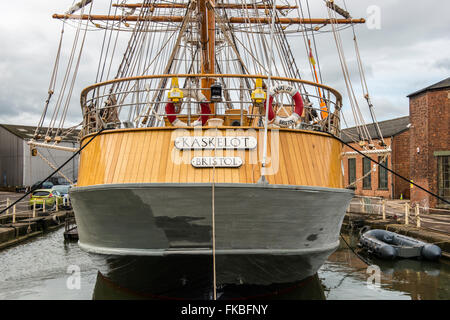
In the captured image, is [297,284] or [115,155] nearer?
[115,155]

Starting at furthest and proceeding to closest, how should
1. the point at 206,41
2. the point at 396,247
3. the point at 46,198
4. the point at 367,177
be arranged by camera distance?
the point at 367,177 → the point at 46,198 → the point at 396,247 → the point at 206,41

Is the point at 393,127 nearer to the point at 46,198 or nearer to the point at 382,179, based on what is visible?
the point at 382,179

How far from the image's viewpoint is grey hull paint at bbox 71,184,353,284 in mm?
5566

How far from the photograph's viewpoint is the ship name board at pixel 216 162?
5.93m

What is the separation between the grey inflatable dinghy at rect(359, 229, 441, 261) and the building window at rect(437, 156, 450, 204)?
800 centimetres

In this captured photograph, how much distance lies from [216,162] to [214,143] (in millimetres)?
287

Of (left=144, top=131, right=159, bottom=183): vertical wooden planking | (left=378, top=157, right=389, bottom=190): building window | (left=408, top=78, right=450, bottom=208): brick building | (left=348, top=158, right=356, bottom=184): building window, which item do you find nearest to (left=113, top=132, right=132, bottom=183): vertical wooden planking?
(left=144, top=131, right=159, bottom=183): vertical wooden planking

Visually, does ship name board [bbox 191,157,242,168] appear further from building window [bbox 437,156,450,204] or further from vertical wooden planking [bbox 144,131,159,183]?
building window [bbox 437,156,450,204]

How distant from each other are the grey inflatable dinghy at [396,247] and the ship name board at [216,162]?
8255mm

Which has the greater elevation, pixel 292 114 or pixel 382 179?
pixel 292 114

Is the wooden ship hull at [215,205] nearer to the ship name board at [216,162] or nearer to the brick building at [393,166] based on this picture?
the ship name board at [216,162]

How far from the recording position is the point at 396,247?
12.4 meters

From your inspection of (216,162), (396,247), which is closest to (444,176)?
(396,247)

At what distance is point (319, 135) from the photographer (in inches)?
270
